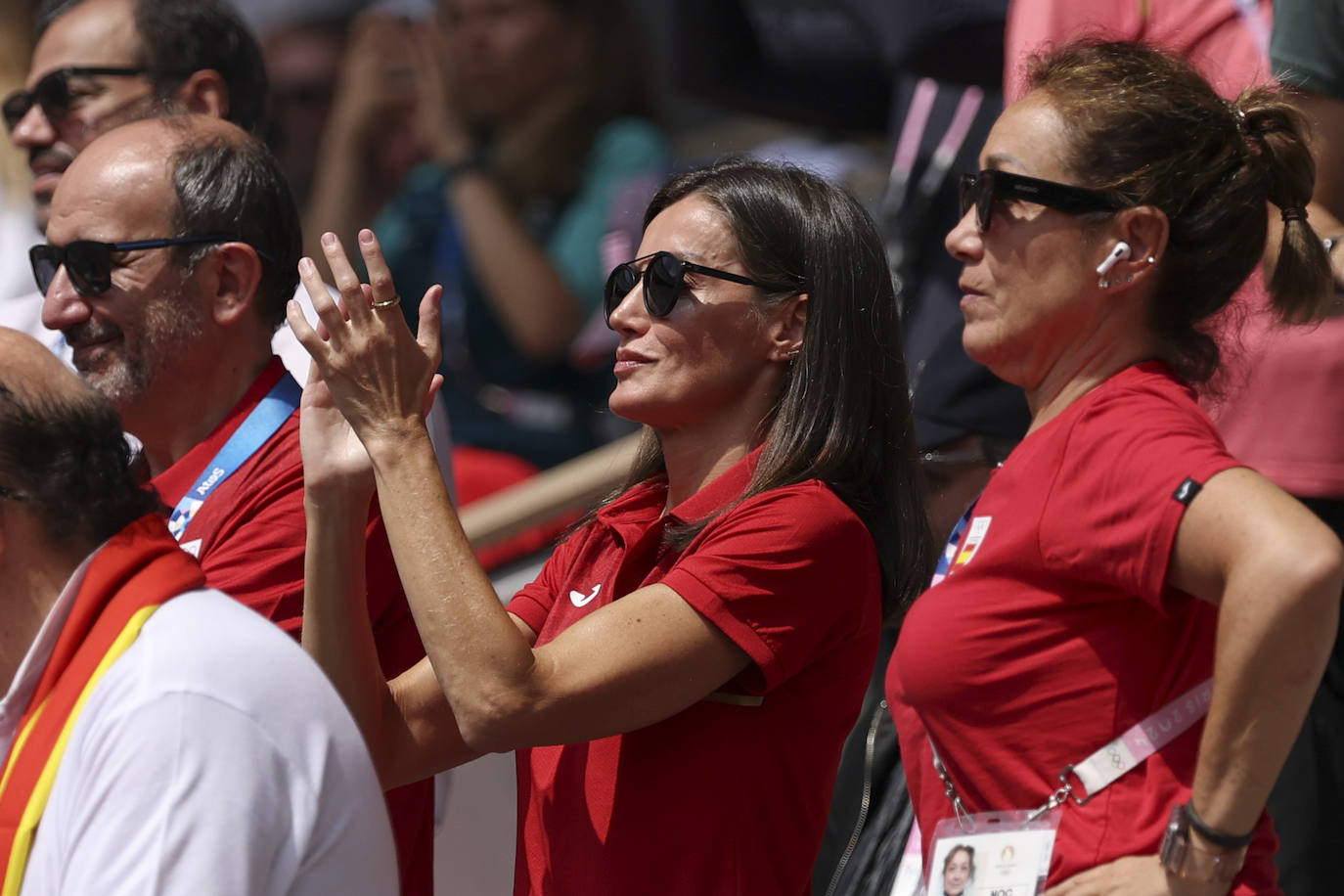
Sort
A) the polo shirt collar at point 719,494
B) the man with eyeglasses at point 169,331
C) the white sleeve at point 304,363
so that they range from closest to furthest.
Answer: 1. the polo shirt collar at point 719,494
2. the man with eyeglasses at point 169,331
3. the white sleeve at point 304,363

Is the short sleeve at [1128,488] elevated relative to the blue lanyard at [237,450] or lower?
elevated

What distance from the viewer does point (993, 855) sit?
250 centimetres

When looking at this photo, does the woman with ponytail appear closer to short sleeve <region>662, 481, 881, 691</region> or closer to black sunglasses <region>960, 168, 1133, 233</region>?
black sunglasses <region>960, 168, 1133, 233</region>

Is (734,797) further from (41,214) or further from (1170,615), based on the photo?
(41,214)

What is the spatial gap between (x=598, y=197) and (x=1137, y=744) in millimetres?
4174

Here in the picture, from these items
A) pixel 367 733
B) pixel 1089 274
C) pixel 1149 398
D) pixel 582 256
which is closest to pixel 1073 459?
pixel 1149 398

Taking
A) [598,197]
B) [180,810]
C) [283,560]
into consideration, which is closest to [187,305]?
[283,560]

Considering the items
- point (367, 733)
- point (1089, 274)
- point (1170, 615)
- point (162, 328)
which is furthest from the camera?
point (162, 328)

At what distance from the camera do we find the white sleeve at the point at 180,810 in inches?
83.3

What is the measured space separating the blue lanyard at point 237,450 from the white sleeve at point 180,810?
1.15 metres

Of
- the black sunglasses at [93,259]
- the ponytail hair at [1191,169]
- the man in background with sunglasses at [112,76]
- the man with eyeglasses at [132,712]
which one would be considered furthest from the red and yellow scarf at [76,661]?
the man in background with sunglasses at [112,76]

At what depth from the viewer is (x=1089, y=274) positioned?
2.71m

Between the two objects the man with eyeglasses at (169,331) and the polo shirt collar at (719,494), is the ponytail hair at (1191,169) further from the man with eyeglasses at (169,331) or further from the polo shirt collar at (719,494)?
the man with eyeglasses at (169,331)

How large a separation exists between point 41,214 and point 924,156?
2.08 m
